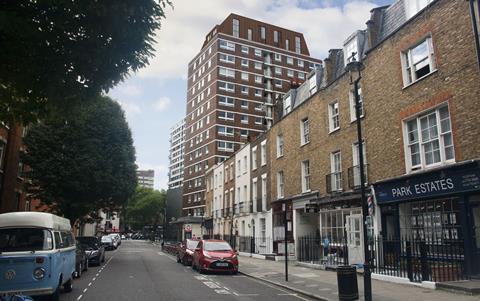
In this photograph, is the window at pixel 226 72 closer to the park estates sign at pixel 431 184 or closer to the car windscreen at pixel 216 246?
the car windscreen at pixel 216 246

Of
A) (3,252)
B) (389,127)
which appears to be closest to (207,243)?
(389,127)

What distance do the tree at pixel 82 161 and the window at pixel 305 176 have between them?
36.4ft

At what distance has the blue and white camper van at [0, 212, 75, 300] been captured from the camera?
34.0ft

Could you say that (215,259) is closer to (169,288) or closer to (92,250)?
(169,288)

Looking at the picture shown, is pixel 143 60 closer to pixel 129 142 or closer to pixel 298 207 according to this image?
pixel 298 207

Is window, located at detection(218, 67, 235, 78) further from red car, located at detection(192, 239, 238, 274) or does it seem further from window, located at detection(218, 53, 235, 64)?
red car, located at detection(192, 239, 238, 274)

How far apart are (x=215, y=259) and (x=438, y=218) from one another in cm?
967

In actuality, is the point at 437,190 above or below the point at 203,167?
below

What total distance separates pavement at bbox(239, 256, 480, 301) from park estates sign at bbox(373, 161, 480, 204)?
3305mm

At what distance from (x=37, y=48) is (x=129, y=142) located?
2086 cm

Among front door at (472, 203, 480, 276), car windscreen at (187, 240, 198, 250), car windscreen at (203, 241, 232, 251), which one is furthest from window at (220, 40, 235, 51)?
front door at (472, 203, 480, 276)

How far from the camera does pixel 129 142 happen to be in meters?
28.6

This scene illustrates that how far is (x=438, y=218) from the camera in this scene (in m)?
15.2

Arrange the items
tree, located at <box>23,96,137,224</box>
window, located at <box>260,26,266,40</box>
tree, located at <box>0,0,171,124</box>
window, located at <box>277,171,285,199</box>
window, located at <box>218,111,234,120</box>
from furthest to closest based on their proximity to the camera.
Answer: window, located at <box>260,26,266,40</box>
window, located at <box>218,111,234,120</box>
window, located at <box>277,171,285,199</box>
tree, located at <box>23,96,137,224</box>
tree, located at <box>0,0,171,124</box>
